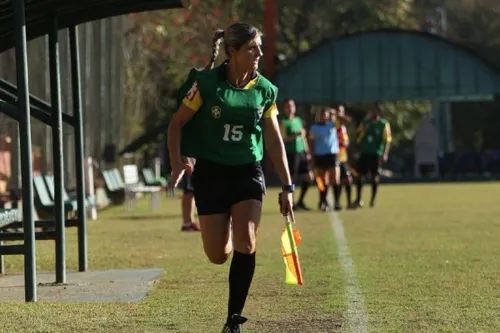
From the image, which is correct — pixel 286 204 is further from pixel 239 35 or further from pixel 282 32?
pixel 282 32

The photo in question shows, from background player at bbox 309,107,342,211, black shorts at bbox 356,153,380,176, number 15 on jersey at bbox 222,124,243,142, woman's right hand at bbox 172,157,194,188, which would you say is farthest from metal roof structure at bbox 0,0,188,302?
black shorts at bbox 356,153,380,176

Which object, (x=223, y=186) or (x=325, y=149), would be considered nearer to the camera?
(x=223, y=186)

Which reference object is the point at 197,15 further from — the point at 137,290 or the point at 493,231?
the point at 137,290

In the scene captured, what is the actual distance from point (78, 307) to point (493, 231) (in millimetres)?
9317

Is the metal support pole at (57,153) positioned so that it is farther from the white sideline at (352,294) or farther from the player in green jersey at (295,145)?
the player in green jersey at (295,145)

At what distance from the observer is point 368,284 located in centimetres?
1173

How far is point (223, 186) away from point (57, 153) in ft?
13.4

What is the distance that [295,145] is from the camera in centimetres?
2455

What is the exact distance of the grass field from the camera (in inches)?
→ 368

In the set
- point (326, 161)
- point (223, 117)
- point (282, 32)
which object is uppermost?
point (282, 32)

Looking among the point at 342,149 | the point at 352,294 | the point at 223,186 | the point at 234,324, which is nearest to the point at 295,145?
the point at 342,149

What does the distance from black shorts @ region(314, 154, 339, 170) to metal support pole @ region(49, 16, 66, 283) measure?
12355mm

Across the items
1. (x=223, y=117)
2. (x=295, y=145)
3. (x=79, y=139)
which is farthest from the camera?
(x=295, y=145)

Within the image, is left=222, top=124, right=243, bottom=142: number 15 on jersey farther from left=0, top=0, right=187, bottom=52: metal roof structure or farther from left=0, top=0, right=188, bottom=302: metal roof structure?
left=0, top=0, right=187, bottom=52: metal roof structure
